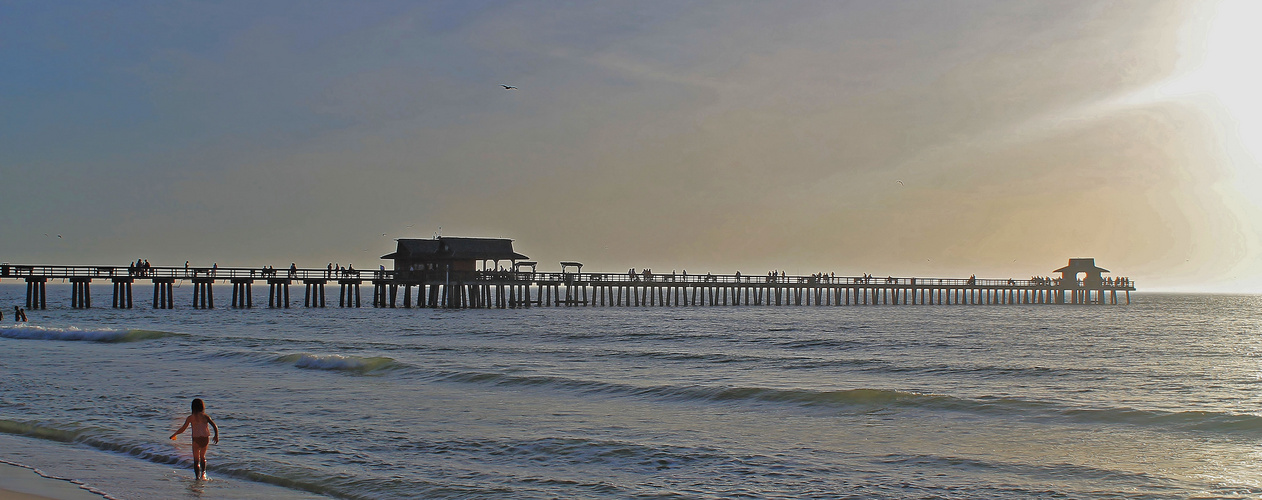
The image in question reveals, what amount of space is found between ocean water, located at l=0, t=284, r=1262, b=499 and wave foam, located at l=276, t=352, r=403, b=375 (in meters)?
0.12

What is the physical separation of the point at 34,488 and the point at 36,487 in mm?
64

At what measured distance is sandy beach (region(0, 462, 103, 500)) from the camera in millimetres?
10695

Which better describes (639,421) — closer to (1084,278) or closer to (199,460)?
(199,460)

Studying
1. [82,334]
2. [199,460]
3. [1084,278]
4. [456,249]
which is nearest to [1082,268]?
[1084,278]

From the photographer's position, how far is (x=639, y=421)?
16297 millimetres

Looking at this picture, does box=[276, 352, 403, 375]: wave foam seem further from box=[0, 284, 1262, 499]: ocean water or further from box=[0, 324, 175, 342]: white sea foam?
box=[0, 324, 175, 342]: white sea foam

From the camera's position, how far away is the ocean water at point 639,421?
1178 centimetres

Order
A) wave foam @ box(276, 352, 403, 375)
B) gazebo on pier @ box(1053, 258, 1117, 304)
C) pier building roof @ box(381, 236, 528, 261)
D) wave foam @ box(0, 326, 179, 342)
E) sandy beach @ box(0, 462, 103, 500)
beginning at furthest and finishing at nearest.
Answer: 1. gazebo on pier @ box(1053, 258, 1117, 304)
2. pier building roof @ box(381, 236, 528, 261)
3. wave foam @ box(0, 326, 179, 342)
4. wave foam @ box(276, 352, 403, 375)
5. sandy beach @ box(0, 462, 103, 500)

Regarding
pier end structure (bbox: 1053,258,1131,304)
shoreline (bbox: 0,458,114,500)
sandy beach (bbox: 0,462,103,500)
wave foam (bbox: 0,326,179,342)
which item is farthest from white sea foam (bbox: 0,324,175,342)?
pier end structure (bbox: 1053,258,1131,304)

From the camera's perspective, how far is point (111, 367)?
82.2 ft

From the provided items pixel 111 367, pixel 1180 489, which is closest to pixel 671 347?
pixel 111 367

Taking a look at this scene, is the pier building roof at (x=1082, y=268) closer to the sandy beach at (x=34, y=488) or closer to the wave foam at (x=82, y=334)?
the wave foam at (x=82, y=334)

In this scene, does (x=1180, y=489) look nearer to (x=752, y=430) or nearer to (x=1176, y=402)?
(x=752, y=430)

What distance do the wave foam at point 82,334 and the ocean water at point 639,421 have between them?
2732 mm
